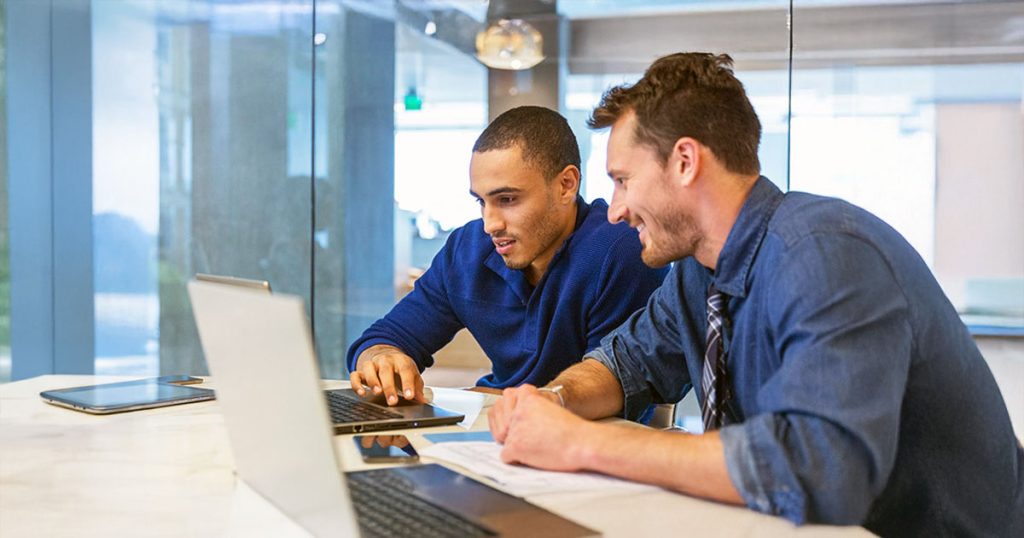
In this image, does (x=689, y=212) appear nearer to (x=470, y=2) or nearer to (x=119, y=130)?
(x=470, y=2)

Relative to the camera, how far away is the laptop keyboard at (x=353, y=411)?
1616 mm

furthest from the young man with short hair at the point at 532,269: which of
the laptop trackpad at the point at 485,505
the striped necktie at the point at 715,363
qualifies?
the laptop trackpad at the point at 485,505

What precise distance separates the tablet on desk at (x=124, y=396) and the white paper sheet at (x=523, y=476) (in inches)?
27.5

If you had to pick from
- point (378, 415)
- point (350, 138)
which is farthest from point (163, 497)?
point (350, 138)

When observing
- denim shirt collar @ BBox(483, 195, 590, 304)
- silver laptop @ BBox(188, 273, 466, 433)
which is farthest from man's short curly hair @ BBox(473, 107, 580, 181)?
silver laptop @ BBox(188, 273, 466, 433)

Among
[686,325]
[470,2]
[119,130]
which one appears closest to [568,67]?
[470,2]

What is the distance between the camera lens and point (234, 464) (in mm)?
1364

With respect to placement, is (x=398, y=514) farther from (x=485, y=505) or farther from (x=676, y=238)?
(x=676, y=238)

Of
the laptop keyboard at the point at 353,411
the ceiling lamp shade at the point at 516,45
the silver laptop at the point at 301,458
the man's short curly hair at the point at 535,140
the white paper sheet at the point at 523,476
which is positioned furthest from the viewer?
the ceiling lamp shade at the point at 516,45

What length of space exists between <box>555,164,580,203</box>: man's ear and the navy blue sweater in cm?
7

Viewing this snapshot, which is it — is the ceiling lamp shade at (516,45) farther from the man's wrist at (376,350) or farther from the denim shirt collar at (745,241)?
the denim shirt collar at (745,241)

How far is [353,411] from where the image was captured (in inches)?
66.2

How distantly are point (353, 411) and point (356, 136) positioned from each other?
2.57 meters

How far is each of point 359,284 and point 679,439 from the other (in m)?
3.09
